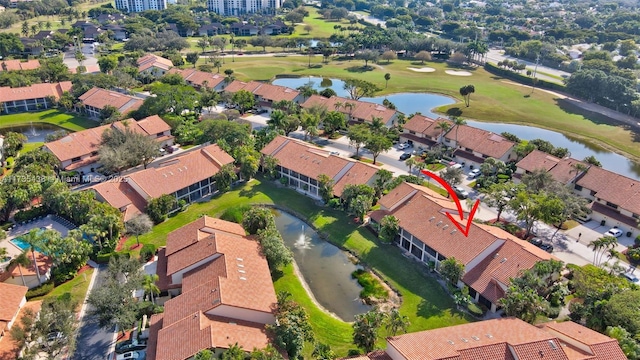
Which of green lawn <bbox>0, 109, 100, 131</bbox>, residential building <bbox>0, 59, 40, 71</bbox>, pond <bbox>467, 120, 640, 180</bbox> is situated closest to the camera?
pond <bbox>467, 120, 640, 180</bbox>

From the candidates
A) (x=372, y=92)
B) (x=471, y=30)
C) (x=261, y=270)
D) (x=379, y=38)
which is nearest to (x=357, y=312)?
(x=261, y=270)

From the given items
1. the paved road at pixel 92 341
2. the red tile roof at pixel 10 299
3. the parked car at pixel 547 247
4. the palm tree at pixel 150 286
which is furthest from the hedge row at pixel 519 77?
the red tile roof at pixel 10 299

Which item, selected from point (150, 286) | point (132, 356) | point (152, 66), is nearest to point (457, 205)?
point (150, 286)

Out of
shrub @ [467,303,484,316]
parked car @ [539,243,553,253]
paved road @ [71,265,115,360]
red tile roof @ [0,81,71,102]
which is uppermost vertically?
red tile roof @ [0,81,71,102]

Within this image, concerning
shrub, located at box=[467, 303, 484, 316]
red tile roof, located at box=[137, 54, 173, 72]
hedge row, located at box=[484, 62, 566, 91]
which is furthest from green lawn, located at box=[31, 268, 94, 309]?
hedge row, located at box=[484, 62, 566, 91]

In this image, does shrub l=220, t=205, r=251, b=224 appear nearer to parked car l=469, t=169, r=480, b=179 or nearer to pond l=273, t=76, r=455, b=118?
parked car l=469, t=169, r=480, b=179

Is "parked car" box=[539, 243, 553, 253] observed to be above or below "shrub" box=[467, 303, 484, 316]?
above

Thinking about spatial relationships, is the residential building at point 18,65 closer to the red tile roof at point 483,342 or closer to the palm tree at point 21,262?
the palm tree at point 21,262
